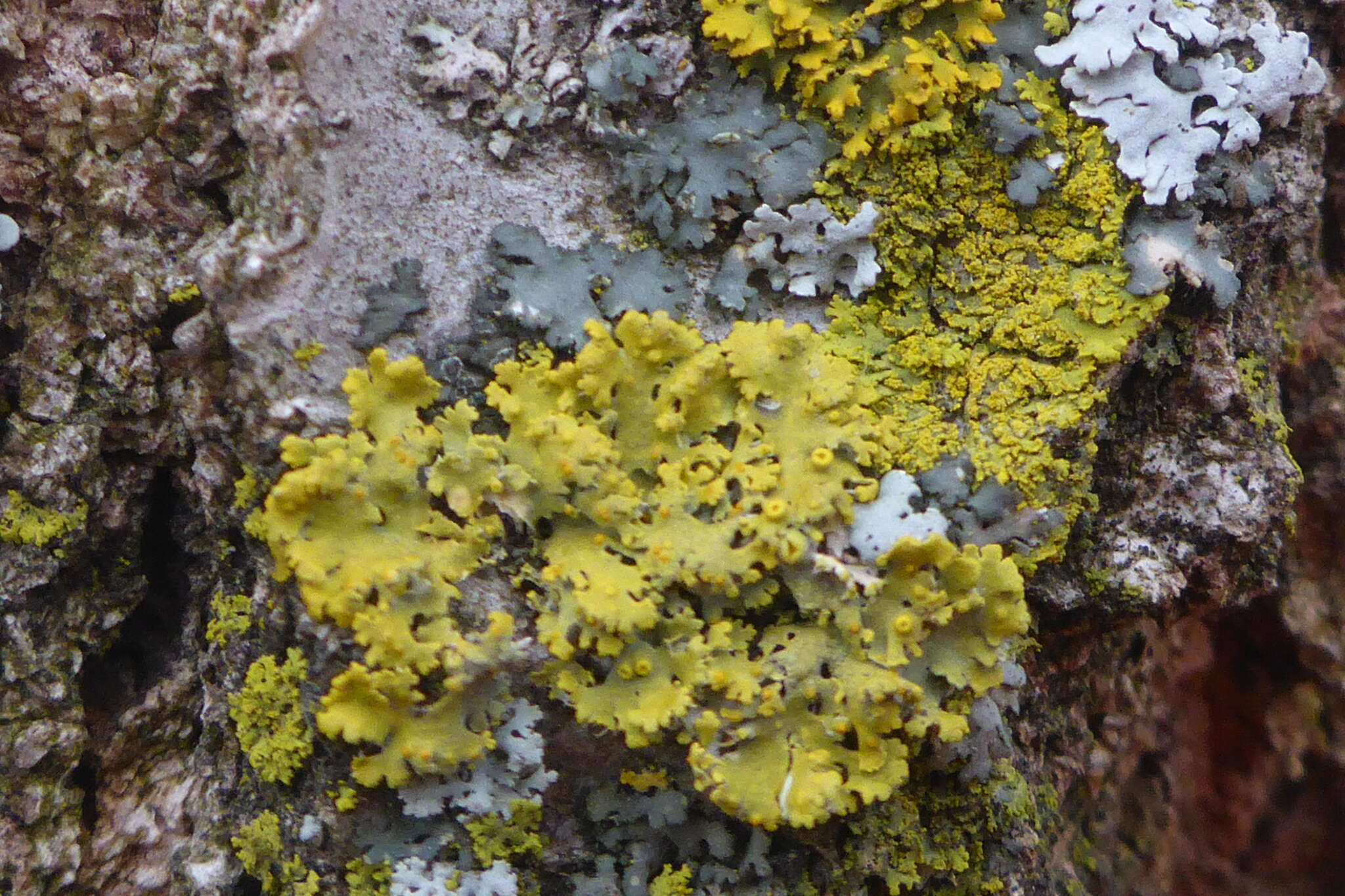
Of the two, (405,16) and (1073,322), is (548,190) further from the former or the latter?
(1073,322)

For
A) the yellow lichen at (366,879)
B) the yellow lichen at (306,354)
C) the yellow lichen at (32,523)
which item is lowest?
the yellow lichen at (366,879)

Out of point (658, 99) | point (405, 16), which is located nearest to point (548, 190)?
point (658, 99)

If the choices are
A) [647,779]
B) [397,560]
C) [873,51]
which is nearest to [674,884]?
[647,779]

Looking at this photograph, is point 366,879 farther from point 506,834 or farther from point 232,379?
point 232,379

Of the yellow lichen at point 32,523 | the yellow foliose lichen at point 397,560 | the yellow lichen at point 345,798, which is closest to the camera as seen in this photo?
the yellow foliose lichen at point 397,560

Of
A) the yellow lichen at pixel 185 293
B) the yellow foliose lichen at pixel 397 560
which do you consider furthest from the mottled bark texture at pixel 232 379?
the yellow foliose lichen at pixel 397 560

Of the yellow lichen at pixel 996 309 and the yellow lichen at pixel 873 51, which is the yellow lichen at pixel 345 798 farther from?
the yellow lichen at pixel 873 51
